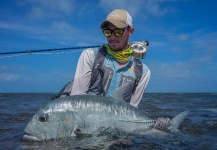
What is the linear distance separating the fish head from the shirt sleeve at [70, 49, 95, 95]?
4.07 feet

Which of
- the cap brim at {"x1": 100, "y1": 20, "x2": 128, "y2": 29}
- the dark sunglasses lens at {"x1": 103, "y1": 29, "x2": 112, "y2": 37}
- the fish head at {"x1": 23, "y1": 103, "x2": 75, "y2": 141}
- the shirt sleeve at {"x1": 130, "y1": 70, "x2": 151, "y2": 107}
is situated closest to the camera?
the fish head at {"x1": 23, "y1": 103, "x2": 75, "y2": 141}

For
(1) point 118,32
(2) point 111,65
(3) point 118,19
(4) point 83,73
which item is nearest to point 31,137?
(4) point 83,73

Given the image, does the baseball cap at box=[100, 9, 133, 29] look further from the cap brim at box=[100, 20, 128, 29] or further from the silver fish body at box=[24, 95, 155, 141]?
the silver fish body at box=[24, 95, 155, 141]

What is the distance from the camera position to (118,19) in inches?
222

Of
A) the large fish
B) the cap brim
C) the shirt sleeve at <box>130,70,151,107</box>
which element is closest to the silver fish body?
the large fish

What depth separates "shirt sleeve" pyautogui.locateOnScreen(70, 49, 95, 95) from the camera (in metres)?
5.62

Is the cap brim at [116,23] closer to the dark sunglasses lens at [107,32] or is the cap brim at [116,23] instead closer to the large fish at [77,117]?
the dark sunglasses lens at [107,32]

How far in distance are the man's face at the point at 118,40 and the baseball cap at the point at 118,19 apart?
0.09 metres

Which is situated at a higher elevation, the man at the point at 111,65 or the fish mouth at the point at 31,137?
the man at the point at 111,65

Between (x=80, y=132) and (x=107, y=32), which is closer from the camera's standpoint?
(x=80, y=132)

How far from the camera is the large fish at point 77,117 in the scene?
4.32 meters

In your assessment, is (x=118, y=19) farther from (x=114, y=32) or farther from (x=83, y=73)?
(x=83, y=73)

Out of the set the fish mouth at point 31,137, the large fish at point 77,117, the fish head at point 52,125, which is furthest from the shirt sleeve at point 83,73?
the fish mouth at point 31,137

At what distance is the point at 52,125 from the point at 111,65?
2066 mm
